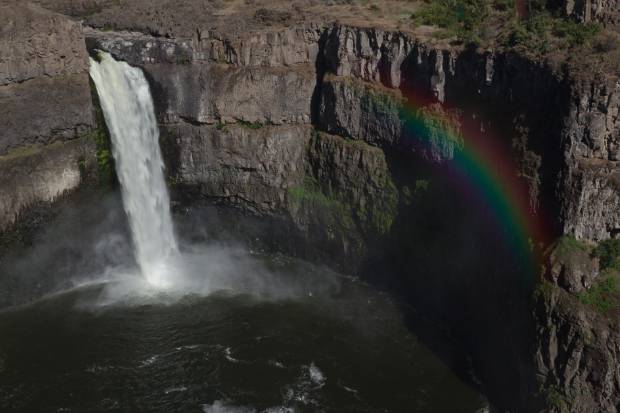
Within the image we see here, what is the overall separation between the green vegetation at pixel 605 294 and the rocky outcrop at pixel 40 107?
27.2 meters

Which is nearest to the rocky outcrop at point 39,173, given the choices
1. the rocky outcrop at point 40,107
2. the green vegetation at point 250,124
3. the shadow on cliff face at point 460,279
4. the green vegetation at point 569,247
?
the rocky outcrop at point 40,107

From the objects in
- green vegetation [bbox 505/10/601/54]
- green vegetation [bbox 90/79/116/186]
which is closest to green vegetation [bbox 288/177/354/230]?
green vegetation [bbox 90/79/116/186]

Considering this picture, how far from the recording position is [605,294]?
29.2m

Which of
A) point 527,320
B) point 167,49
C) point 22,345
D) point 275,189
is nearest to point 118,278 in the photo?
point 22,345

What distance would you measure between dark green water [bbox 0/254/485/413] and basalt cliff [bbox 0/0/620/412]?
101 inches

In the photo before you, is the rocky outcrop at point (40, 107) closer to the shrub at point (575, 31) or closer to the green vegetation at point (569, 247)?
the shrub at point (575, 31)

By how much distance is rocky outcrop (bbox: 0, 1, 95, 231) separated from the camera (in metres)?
39.5

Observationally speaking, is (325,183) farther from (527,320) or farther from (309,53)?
(527,320)

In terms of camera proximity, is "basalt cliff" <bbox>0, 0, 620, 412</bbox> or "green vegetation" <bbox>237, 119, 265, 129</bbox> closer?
"basalt cliff" <bbox>0, 0, 620, 412</bbox>

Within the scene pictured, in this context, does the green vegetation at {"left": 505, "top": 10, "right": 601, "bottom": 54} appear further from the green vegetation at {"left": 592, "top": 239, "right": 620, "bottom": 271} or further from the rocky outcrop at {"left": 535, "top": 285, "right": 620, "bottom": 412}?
the rocky outcrop at {"left": 535, "top": 285, "right": 620, "bottom": 412}

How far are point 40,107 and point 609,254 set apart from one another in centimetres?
2910

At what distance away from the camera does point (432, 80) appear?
38.1 meters

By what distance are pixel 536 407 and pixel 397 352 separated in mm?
8163

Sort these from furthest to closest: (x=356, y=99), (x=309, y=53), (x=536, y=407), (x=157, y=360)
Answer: (x=309, y=53), (x=356, y=99), (x=157, y=360), (x=536, y=407)
